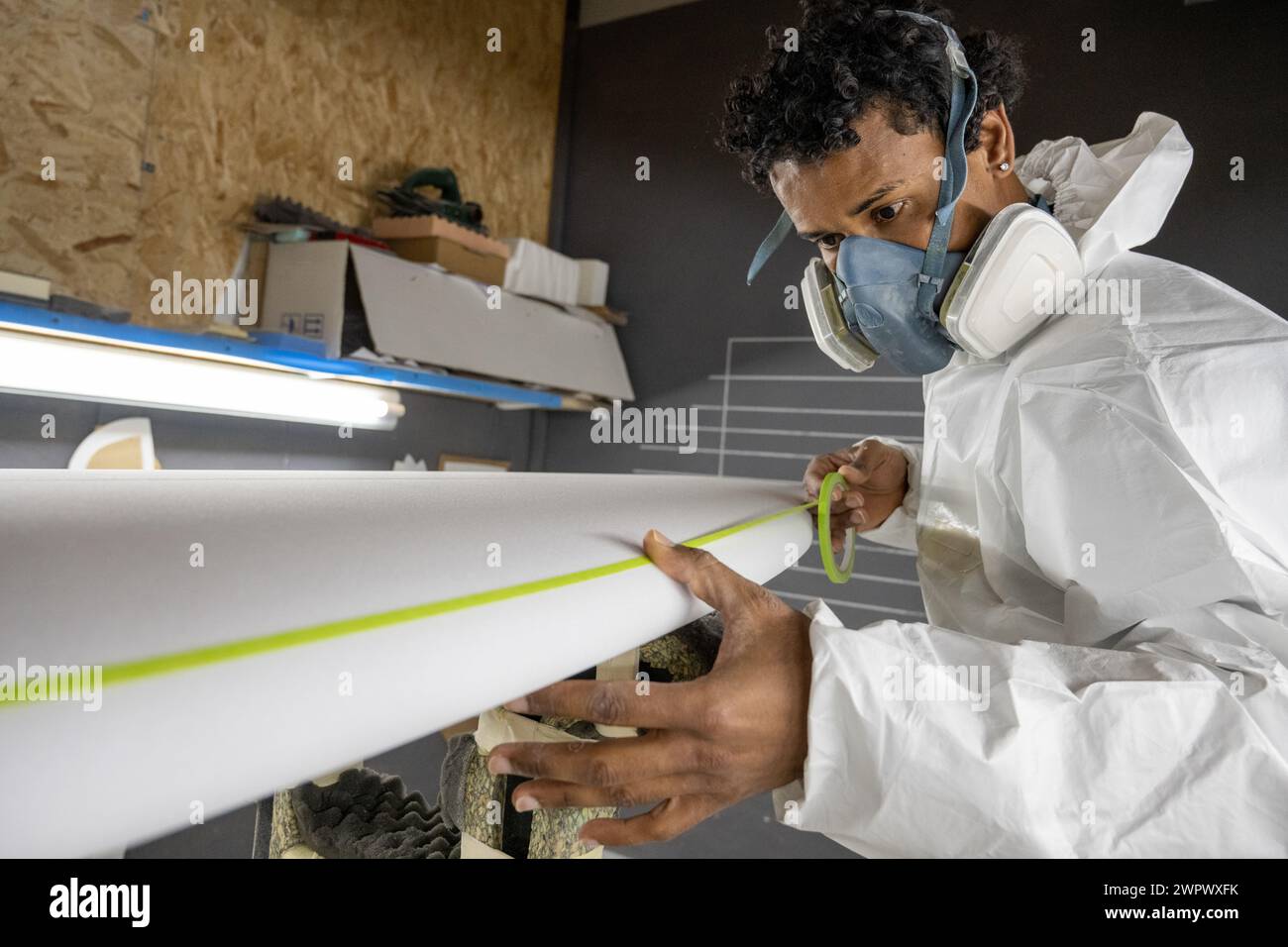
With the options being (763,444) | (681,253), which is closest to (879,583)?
(763,444)

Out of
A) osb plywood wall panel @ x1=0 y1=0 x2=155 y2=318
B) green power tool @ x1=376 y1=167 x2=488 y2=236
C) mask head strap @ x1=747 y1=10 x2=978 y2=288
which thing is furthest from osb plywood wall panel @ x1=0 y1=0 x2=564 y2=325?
mask head strap @ x1=747 y1=10 x2=978 y2=288

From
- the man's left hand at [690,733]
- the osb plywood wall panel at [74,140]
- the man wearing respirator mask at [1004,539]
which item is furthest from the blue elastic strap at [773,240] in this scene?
the osb plywood wall panel at [74,140]

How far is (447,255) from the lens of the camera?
2885 millimetres

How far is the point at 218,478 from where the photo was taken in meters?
0.68

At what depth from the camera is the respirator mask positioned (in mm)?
1104

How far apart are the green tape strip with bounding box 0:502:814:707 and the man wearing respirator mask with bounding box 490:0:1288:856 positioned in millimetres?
83

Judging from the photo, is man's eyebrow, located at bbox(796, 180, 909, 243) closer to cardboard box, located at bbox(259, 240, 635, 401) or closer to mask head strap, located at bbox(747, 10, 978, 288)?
mask head strap, located at bbox(747, 10, 978, 288)

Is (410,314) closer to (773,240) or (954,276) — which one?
(773,240)

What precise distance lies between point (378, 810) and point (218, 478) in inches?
20.7

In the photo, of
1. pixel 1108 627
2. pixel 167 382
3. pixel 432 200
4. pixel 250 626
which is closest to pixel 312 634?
pixel 250 626

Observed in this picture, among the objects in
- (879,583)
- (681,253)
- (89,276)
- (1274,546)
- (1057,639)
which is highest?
(681,253)
